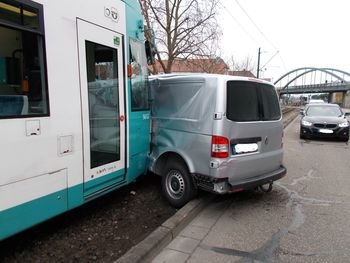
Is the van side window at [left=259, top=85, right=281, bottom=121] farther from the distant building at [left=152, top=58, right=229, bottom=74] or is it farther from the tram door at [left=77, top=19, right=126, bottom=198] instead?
the distant building at [left=152, top=58, right=229, bottom=74]

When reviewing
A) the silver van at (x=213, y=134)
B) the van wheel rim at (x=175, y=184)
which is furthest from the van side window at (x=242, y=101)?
the van wheel rim at (x=175, y=184)

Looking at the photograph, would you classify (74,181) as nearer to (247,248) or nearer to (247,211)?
(247,248)

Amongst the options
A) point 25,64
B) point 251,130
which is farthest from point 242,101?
point 25,64

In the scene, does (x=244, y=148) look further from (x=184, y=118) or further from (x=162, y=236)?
(x=162, y=236)

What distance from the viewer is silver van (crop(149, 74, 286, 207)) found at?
4617mm

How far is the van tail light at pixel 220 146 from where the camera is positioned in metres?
4.54

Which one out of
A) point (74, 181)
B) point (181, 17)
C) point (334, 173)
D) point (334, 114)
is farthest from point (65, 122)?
point (181, 17)

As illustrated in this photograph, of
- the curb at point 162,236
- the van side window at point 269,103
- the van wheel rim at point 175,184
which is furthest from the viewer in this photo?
the van side window at point 269,103

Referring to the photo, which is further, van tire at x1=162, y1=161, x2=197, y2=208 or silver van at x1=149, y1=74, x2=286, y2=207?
van tire at x1=162, y1=161, x2=197, y2=208

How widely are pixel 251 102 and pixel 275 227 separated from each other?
1.85 meters

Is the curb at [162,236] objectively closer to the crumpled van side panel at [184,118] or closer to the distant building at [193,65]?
the crumpled van side panel at [184,118]

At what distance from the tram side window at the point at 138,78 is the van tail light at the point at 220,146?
1.36 m

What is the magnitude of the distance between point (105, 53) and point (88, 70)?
48cm

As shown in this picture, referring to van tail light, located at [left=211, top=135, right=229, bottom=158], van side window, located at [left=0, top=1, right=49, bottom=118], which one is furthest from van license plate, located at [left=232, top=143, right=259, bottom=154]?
van side window, located at [left=0, top=1, right=49, bottom=118]
